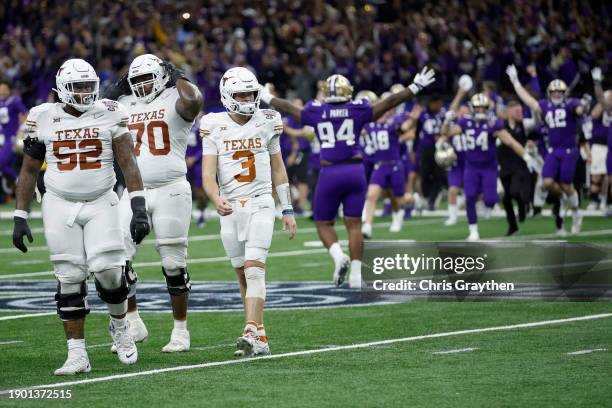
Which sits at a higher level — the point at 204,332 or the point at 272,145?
the point at 272,145

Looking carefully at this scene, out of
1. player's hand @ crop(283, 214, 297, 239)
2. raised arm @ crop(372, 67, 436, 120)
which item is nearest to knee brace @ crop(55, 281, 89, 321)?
player's hand @ crop(283, 214, 297, 239)

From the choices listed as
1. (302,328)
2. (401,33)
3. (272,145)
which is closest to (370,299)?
(302,328)

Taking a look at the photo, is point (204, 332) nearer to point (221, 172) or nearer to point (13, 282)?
point (221, 172)

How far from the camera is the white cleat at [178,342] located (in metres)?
8.98

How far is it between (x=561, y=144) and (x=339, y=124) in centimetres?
645

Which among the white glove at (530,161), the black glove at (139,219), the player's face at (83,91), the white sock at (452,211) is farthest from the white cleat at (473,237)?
the player's face at (83,91)

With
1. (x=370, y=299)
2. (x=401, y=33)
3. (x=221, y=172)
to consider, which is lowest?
(x=370, y=299)

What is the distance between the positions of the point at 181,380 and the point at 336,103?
582cm

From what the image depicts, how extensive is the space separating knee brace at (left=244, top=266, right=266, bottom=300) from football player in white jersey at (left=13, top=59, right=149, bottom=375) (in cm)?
92

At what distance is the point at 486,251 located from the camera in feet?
47.4

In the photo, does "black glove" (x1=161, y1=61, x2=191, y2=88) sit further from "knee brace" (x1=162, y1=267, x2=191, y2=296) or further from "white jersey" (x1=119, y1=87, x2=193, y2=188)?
"knee brace" (x1=162, y1=267, x2=191, y2=296)

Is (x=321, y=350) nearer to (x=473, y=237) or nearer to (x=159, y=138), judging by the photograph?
(x=159, y=138)

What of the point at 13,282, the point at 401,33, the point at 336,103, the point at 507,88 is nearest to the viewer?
the point at 336,103

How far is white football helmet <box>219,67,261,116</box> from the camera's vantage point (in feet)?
29.6
